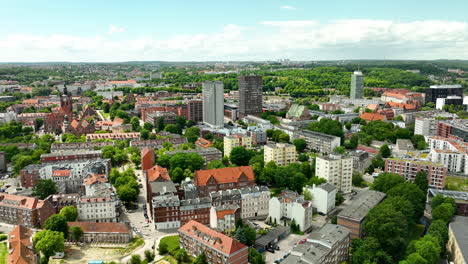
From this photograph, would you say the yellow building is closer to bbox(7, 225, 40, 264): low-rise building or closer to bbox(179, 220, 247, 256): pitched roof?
bbox(179, 220, 247, 256): pitched roof

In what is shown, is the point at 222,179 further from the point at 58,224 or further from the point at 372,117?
the point at 372,117

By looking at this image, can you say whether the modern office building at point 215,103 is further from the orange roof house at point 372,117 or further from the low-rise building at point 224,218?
the low-rise building at point 224,218

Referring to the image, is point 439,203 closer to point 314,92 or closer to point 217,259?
point 217,259

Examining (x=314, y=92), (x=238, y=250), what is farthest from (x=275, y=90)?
(x=238, y=250)

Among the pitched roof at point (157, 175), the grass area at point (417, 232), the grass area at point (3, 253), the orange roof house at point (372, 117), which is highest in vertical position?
the orange roof house at point (372, 117)

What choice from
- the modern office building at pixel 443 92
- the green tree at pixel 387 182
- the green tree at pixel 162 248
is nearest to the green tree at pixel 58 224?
the green tree at pixel 162 248

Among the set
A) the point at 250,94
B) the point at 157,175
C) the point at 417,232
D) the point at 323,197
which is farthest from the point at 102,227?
the point at 250,94

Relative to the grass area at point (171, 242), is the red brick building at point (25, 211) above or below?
above
